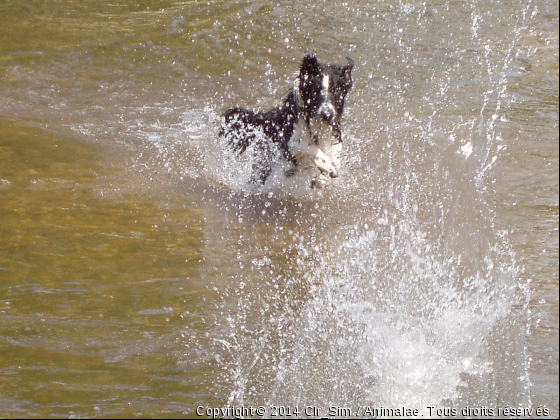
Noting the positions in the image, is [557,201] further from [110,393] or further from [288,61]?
[110,393]

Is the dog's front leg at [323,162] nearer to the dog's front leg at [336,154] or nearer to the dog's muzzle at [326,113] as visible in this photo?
the dog's front leg at [336,154]

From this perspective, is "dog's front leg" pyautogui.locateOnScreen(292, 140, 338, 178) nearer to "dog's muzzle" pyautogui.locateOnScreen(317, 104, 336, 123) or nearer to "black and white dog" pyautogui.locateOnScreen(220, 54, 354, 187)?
"black and white dog" pyautogui.locateOnScreen(220, 54, 354, 187)

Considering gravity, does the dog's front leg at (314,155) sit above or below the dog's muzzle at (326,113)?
→ below

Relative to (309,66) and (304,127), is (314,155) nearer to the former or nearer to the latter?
(304,127)

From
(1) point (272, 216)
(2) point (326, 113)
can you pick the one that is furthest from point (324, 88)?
(1) point (272, 216)

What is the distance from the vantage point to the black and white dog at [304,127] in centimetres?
177

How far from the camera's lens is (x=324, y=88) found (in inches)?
70.1

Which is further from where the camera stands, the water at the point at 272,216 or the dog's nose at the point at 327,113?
the water at the point at 272,216

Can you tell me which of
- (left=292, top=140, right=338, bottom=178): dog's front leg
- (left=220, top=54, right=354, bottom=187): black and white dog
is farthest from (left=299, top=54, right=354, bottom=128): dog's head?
(left=292, top=140, right=338, bottom=178): dog's front leg

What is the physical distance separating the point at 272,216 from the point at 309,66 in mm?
660

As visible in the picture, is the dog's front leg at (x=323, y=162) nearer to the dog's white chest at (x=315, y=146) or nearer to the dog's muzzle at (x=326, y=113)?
the dog's white chest at (x=315, y=146)

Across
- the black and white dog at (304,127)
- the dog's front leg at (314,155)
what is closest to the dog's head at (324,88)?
the black and white dog at (304,127)

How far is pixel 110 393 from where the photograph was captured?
1.98 metres

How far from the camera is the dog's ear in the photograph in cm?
183
